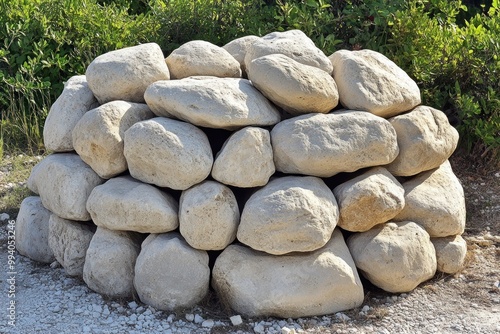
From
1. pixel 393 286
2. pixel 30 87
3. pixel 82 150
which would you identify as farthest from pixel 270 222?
pixel 30 87

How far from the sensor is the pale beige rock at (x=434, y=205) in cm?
462

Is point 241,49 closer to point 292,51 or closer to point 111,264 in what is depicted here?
point 292,51

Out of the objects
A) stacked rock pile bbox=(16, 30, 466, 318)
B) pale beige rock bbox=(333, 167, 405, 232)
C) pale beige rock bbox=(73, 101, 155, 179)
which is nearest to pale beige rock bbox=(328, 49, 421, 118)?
stacked rock pile bbox=(16, 30, 466, 318)

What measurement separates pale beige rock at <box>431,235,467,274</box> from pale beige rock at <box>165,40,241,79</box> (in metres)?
1.60

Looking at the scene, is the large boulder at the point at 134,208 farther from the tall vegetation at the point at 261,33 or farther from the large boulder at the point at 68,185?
the tall vegetation at the point at 261,33

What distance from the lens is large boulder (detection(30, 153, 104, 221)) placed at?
461 centimetres

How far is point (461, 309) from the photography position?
175 inches

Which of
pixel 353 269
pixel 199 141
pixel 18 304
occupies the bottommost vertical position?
pixel 18 304

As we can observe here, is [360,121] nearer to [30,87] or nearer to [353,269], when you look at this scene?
[353,269]

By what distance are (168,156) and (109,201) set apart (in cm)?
44

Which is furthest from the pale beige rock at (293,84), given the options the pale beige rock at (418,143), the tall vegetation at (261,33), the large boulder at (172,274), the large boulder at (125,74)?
the tall vegetation at (261,33)

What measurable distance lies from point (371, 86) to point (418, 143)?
433mm

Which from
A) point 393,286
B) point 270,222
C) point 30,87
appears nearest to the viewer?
point 270,222

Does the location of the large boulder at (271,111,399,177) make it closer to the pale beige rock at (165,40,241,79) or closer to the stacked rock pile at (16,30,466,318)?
the stacked rock pile at (16,30,466,318)
